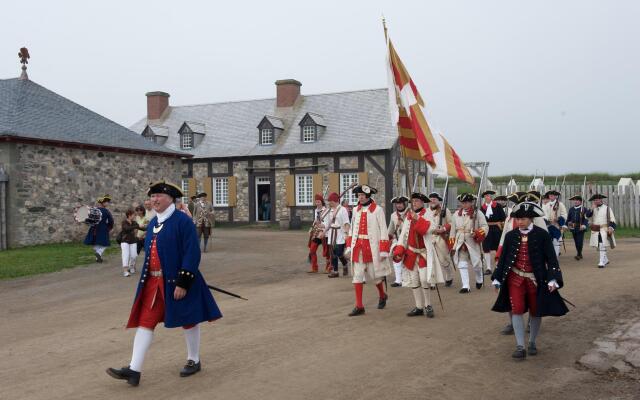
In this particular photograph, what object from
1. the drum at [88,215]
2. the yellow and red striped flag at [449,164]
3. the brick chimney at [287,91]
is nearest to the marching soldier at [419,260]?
the yellow and red striped flag at [449,164]

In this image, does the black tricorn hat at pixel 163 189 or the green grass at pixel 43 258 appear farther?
the green grass at pixel 43 258

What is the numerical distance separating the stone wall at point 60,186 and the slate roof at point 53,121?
43 centimetres

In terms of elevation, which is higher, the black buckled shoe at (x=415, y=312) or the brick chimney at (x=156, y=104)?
the brick chimney at (x=156, y=104)

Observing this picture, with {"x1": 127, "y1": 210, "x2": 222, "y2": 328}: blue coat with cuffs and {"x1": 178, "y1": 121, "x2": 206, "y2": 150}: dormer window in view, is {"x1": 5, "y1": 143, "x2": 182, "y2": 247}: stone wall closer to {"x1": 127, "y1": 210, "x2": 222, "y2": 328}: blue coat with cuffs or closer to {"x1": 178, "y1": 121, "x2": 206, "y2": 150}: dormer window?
{"x1": 178, "y1": 121, "x2": 206, "y2": 150}: dormer window

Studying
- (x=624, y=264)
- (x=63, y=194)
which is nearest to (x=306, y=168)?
(x=63, y=194)

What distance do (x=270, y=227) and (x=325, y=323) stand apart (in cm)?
2343

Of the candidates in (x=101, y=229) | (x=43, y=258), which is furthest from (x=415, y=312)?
(x=43, y=258)

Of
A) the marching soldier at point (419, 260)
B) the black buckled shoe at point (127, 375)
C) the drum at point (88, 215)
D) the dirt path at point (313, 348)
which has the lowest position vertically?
the dirt path at point (313, 348)

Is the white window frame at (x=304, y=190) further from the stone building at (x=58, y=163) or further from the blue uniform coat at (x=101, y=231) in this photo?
the blue uniform coat at (x=101, y=231)

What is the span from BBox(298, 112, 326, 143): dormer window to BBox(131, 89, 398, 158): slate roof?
0.17m

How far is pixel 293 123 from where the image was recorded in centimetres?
3356

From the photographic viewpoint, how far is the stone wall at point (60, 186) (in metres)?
18.0

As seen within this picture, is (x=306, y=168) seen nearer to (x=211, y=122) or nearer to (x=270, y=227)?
(x=270, y=227)

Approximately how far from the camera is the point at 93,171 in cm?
2064
